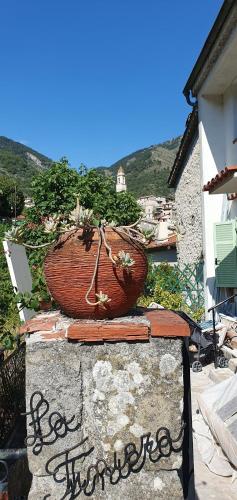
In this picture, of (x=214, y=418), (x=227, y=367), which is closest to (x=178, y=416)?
(x=214, y=418)

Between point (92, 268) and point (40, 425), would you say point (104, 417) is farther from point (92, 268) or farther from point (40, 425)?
point (92, 268)

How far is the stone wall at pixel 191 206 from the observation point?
1127 centimetres

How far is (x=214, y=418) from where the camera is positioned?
444 centimetres

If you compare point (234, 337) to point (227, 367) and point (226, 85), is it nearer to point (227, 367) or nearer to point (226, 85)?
point (227, 367)

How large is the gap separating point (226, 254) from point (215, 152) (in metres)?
2.38

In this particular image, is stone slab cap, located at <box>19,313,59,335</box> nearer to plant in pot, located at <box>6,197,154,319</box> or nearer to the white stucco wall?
plant in pot, located at <box>6,197,154,319</box>

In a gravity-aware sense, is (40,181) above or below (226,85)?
below

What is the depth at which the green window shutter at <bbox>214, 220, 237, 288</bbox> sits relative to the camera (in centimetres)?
884

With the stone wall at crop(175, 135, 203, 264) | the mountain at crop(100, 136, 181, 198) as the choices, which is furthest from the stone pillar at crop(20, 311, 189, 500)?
the mountain at crop(100, 136, 181, 198)

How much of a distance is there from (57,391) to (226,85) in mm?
9012

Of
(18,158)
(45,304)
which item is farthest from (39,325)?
(18,158)

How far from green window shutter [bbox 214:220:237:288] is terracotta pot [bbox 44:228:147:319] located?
7105 millimetres

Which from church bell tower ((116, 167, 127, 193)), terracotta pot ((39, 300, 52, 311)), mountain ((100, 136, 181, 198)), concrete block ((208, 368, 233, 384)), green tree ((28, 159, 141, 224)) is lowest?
concrete block ((208, 368, 233, 384))

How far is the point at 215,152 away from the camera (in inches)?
390
